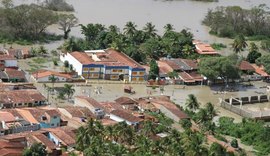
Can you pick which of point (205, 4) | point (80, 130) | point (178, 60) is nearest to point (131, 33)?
point (178, 60)

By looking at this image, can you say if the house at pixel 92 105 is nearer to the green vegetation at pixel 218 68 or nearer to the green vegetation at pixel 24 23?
the green vegetation at pixel 218 68

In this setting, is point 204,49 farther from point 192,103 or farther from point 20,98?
point 20,98

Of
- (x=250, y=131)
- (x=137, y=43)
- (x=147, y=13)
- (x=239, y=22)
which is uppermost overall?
(x=147, y=13)

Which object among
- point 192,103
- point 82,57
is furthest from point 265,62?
point 82,57

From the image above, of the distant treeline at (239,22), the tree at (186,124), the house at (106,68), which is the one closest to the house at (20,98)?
the house at (106,68)

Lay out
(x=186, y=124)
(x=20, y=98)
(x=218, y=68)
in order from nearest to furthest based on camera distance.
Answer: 1. (x=186, y=124)
2. (x=20, y=98)
3. (x=218, y=68)
